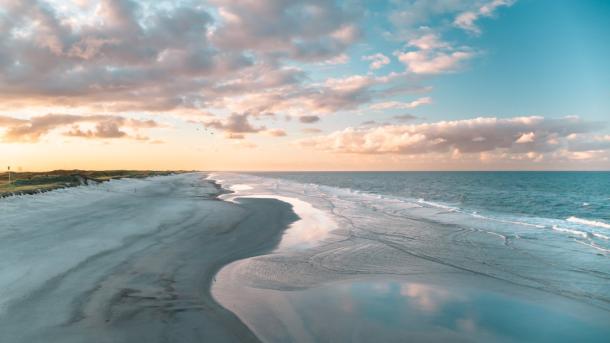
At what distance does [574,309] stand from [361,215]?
68.6ft

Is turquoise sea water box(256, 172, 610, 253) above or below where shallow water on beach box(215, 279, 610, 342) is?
below

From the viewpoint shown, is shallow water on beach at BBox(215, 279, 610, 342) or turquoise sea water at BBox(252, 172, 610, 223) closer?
shallow water on beach at BBox(215, 279, 610, 342)

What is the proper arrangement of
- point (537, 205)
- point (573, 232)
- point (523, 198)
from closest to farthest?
point (573, 232)
point (537, 205)
point (523, 198)

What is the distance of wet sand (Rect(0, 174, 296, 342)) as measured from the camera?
777cm

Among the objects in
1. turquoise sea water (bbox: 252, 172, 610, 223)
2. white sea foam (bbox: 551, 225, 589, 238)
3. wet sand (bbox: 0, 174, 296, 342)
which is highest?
wet sand (bbox: 0, 174, 296, 342)

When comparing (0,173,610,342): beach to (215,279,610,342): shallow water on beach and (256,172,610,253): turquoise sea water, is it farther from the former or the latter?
(256,172,610,253): turquoise sea water

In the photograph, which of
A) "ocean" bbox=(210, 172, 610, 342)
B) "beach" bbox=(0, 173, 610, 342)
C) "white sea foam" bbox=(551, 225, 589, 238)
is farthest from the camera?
"white sea foam" bbox=(551, 225, 589, 238)

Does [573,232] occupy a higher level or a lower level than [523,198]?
higher

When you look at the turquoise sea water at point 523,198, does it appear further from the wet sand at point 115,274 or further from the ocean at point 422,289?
the wet sand at point 115,274

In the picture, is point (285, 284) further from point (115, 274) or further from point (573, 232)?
point (573, 232)

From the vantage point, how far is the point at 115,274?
38.3 ft

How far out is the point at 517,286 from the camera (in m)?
12.2

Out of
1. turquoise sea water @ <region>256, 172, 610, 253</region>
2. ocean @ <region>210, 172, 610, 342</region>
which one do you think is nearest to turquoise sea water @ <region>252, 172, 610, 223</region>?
turquoise sea water @ <region>256, 172, 610, 253</region>

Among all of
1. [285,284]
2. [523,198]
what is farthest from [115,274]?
[523,198]
